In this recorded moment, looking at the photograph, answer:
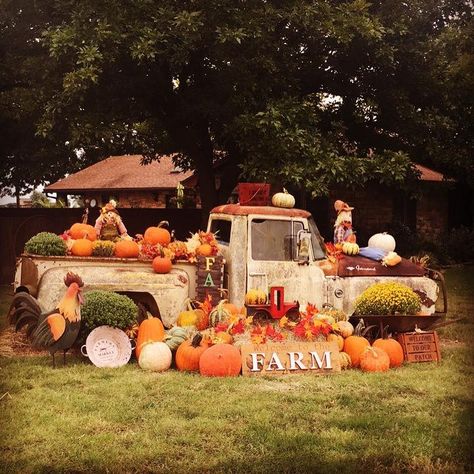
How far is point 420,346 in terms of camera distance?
297 inches

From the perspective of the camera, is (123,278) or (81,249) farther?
(81,249)

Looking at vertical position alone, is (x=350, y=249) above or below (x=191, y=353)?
above

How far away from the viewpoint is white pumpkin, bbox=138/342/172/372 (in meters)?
6.97

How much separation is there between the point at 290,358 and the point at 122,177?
2320cm

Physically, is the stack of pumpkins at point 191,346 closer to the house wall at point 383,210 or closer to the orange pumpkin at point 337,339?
the orange pumpkin at point 337,339

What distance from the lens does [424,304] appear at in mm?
8086

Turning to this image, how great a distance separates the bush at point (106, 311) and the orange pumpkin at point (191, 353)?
0.67 m

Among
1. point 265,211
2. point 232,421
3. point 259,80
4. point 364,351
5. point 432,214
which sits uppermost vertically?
point 259,80

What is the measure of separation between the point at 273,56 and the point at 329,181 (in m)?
3.17

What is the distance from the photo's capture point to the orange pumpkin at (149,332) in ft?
23.9

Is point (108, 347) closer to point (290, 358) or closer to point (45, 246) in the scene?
point (45, 246)

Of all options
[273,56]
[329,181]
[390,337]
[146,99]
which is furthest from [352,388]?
[146,99]

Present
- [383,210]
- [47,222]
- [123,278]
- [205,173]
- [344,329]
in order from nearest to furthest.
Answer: [344,329]
[123,278]
[205,173]
[47,222]
[383,210]

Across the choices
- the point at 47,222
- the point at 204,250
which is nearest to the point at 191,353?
the point at 204,250
